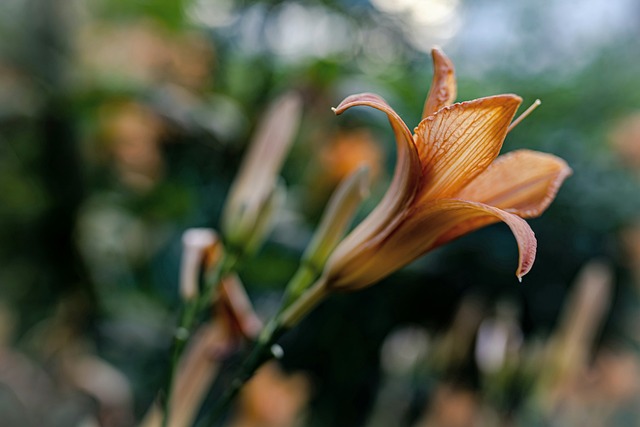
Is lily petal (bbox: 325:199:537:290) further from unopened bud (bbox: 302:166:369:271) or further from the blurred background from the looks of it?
the blurred background

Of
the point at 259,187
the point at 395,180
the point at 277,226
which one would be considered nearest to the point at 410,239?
the point at 395,180

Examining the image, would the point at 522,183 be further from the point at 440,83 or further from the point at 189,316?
the point at 189,316

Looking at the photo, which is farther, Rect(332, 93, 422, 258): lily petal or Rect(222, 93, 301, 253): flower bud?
Rect(222, 93, 301, 253): flower bud

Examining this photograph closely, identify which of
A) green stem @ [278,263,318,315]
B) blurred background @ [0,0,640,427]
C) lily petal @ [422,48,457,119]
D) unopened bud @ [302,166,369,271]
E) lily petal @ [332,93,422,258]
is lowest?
blurred background @ [0,0,640,427]

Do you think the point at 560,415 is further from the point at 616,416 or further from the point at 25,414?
the point at 25,414

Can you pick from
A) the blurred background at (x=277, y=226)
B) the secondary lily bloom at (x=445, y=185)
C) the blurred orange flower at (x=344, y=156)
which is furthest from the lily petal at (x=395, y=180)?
the blurred orange flower at (x=344, y=156)

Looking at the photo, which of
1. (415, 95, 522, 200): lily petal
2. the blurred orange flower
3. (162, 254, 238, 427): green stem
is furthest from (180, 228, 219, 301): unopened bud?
the blurred orange flower

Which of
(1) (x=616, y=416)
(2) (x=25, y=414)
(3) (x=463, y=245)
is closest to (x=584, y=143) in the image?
(3) (x=463, y=245)
